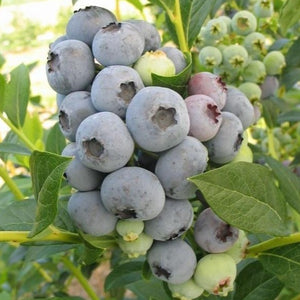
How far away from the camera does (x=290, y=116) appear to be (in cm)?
146

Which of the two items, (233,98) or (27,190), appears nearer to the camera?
(233,98)

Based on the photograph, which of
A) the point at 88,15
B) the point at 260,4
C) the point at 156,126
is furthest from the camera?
the point at 260,4

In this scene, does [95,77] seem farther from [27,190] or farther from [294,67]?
[294,67]

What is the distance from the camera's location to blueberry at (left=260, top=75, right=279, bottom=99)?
1396 millimetres

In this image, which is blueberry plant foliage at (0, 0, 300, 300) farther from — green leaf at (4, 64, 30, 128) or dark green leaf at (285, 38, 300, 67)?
dark green leaf at (285, 38, 300, 67)

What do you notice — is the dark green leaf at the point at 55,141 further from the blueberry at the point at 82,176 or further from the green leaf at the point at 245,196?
the green leaf at the point at 245,196

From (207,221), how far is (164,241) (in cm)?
7

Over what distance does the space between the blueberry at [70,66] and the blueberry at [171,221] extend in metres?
0.21

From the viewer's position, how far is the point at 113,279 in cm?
119

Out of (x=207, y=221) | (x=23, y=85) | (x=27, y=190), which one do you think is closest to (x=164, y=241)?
(x=207, y=221)

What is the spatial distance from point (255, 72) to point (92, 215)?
675 mm

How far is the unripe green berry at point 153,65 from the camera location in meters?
0.77

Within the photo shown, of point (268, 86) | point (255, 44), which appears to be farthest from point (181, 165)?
point (268, 86)

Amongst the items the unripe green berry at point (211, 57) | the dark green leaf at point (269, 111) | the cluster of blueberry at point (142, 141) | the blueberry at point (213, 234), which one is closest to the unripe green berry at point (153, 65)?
the cluster of blueberry at point (142, 141)
